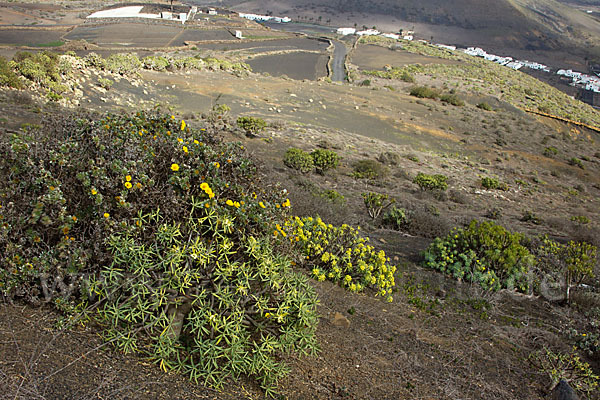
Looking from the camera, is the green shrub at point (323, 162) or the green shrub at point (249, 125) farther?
the green shrub at point (249, 125)

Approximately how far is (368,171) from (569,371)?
11.4 meters

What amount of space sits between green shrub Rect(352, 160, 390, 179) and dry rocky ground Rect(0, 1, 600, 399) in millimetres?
220

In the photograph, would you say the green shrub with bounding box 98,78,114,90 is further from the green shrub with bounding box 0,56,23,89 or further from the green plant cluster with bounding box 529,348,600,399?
the green plant cluster with bounding box 529,348,600,399

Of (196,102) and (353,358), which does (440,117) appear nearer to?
(196,102)

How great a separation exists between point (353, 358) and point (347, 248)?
2.26 metres

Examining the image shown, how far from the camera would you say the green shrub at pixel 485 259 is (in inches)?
259

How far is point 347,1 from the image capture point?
511 feet

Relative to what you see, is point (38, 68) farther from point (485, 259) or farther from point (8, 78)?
point (485, 259)

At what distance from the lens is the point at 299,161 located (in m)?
14.1

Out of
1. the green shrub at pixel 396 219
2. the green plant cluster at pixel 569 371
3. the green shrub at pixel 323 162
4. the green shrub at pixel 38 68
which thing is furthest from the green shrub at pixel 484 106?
the green plant cluster at pixel 569 371

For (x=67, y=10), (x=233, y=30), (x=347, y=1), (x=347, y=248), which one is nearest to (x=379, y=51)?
(x=233, y=30)

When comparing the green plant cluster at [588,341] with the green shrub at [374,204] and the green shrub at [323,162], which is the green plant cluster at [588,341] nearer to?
the green shrub at [374,204]

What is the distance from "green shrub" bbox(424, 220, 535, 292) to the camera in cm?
657

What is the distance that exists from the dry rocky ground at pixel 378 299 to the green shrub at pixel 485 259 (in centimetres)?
26
